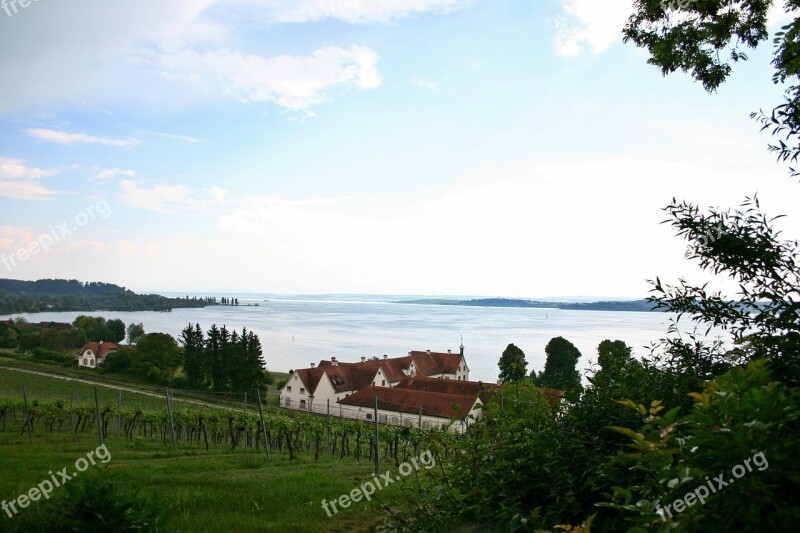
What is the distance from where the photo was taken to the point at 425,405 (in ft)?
114

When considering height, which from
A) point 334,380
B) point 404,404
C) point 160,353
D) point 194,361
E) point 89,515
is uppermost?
point 89,515

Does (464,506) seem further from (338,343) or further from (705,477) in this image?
(338,343)

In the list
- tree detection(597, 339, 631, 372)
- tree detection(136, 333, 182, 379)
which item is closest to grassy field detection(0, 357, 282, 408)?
tree detection(136, 333, 182, 379)

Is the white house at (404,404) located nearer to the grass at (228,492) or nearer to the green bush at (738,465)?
the grass at (228,492)

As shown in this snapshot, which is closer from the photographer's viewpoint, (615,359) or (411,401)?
(615,359)

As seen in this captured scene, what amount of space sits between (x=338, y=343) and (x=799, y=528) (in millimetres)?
107137

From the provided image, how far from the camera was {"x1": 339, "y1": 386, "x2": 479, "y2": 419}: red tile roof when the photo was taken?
111 feet

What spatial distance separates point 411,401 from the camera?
3575 cm

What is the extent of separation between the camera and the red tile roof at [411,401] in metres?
33.7

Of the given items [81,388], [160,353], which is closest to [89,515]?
[81,388]

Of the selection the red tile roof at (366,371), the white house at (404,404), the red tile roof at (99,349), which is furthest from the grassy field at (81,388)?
the white house at (404,404)

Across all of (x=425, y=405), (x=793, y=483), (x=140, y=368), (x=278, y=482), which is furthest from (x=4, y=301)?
(x=793, y=483)

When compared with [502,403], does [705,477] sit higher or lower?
higher

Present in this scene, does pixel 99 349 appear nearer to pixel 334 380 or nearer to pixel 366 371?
pixel 334 380
